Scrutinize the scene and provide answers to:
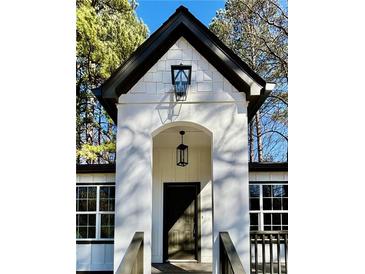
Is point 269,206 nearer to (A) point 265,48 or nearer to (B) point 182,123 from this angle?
(B) point 182,123

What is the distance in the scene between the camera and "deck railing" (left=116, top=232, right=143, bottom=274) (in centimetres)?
437

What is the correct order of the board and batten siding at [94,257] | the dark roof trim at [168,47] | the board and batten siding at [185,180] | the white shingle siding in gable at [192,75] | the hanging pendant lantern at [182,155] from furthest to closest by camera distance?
1. the board and batten siding at [185,180]
2. the hanging pendant lantern at [182,155]
3. the board and batten siding at [94,257]
4. the white shingle siding in gable at [192,75]
5. the dark roof trim at [168,47]

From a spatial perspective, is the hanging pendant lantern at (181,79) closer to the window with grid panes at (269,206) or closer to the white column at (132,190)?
the white column at (132,190)

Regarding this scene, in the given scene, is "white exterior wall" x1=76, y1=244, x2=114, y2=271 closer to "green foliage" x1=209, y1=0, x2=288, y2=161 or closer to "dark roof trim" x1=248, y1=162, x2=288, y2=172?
"dark roof trim" x1=248, y1=162, x2=288, y2=172

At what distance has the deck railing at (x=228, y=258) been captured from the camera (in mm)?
4275

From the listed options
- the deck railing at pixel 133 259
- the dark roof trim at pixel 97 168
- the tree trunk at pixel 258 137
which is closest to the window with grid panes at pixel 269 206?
the deck railing at pixel 133 259

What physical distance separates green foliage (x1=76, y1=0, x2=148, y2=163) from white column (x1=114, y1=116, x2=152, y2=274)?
9393mm

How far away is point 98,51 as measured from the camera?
51.6ft

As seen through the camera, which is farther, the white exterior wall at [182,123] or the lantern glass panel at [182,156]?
the lantern glass panel at [182,156]

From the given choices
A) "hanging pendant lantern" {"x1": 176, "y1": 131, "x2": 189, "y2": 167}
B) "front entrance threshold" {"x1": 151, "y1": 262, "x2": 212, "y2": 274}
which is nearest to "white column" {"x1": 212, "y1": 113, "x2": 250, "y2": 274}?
"front entrance threshold" {"x1": 151, "y1": 262, "x2": 212, "y2": 274}

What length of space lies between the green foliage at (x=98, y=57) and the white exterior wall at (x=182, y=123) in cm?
924

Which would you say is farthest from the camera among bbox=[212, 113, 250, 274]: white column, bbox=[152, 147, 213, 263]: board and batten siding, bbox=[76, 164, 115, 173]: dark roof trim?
bbox=[152, 147, 213, 263]: board and batten siding
